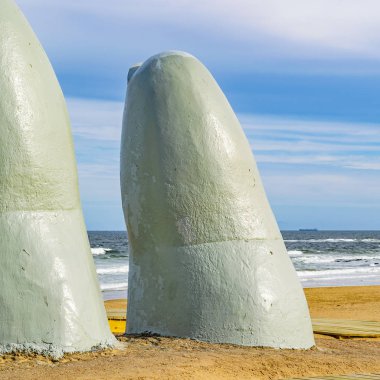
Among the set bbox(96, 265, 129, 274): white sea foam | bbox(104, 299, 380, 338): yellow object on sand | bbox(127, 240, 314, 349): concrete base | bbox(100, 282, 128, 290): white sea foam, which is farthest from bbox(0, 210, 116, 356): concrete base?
bbox(96, 265, 129, 274): white sea foam

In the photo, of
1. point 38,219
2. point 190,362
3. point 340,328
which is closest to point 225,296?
point 190,362

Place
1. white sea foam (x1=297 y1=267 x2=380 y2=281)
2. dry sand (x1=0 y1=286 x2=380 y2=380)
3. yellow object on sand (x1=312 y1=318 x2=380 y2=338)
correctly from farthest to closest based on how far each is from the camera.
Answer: white sea foam (x1=297 y1=267 x2=380 y2=281) → yellow object on sand (x1=312 y1=318 x2=380 y2=338) → dry sand (x1=0 y1=286 x2=380 y2=380)

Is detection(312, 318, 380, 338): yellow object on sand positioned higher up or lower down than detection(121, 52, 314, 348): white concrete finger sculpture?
lower down

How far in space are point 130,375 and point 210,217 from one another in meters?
2.33

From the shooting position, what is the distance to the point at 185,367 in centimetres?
673

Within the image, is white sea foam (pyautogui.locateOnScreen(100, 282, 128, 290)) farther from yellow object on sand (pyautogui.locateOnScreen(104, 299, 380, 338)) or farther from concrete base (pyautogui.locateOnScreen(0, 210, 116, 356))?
concrete base (pyautogui.locateOnScreen(0, 210, 116, 356))

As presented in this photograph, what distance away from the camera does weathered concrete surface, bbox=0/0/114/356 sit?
683 centimetres

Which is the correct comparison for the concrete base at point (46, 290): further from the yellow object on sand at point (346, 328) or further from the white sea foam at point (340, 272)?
the white sea foam at point (340, 272)

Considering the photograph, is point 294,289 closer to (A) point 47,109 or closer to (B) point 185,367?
(B) point 185,367

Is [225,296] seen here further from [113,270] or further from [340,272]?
[340,272]

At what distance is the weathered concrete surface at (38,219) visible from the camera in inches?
269

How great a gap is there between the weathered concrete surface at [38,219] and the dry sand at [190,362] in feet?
0.78

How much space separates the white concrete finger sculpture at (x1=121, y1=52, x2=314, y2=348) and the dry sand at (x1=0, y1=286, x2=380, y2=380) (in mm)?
297

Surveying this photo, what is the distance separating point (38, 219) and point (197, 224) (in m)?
1.79
